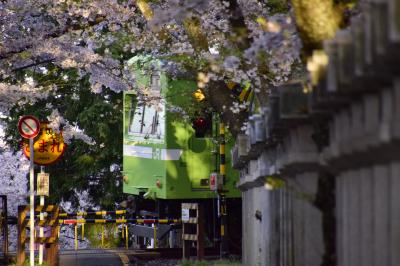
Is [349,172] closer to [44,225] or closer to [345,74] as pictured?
[345,74]

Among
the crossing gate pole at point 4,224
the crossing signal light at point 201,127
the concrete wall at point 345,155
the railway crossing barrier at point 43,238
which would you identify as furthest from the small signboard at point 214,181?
the concrete wall at point 345,155

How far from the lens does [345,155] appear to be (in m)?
5.92

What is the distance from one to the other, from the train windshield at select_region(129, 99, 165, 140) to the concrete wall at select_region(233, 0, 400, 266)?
15.0 meters

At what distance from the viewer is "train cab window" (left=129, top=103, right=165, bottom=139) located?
25094 millimetres

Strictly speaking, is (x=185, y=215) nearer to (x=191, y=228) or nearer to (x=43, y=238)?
(x=191, y=228)

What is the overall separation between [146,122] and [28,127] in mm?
6148

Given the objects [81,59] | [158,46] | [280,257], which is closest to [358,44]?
[280,257]

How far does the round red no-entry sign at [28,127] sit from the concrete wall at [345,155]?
10.3m

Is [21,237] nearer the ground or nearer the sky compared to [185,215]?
nearer the ground

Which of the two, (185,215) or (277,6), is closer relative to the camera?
(277,6)

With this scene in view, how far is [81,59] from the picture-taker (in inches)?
910

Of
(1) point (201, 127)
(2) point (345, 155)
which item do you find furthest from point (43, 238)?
(2) point (345, 155)

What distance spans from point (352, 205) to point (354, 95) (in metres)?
0.65

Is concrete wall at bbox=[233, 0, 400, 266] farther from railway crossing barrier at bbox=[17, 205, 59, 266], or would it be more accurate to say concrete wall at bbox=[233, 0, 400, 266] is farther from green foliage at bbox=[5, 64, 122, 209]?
green foliage at bbox=[5, 64, 122, 209]
